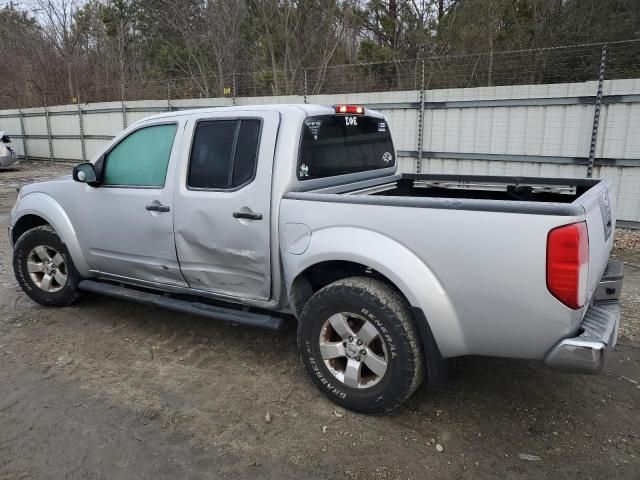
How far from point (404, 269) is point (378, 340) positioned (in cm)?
50

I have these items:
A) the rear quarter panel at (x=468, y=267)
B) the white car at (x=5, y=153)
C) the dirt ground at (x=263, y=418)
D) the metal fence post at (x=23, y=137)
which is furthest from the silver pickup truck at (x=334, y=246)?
the metal fence post at (x=23, y=137)

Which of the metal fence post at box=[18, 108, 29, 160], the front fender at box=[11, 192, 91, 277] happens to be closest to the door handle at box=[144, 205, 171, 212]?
the front fender at box=[11, 192, 91, 277]

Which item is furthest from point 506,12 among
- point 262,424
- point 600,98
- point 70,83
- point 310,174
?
point 70,83

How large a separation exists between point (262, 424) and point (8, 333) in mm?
2606

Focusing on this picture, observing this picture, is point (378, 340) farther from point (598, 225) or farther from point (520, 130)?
point (520, 130)

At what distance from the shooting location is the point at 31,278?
485cm

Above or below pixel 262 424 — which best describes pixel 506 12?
above

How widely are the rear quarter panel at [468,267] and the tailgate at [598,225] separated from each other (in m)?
0.28

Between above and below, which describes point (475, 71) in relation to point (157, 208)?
above

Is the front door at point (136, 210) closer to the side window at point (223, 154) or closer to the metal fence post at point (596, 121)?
the side window at point (223, 154)

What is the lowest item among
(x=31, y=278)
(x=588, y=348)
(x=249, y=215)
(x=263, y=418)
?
(x=263, y=418)

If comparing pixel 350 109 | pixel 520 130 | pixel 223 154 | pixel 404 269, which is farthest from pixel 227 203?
pixel 520 130

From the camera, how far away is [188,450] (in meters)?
2.84

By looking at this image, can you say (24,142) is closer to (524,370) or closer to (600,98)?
(600,98)
